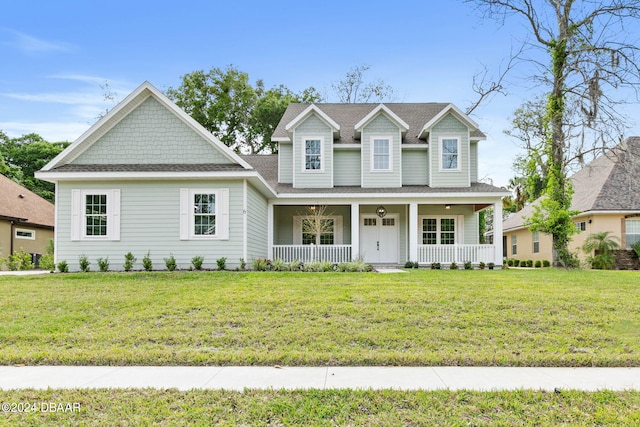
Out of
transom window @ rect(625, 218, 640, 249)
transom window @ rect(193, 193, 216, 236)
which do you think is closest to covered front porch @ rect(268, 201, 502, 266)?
transom window @ rect(193, 193, 216, 236)

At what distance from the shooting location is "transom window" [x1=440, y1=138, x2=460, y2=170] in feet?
60.0

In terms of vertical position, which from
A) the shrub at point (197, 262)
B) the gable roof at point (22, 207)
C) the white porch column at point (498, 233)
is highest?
the gable roof at point (22, 207)

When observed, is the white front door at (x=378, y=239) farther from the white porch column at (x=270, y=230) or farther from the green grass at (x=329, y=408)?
the green grass at (x=329, y=408)

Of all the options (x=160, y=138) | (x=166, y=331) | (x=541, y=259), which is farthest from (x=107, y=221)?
(x=541, y=259)

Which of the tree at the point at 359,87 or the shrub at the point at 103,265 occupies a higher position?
the tree at the point at 359,87

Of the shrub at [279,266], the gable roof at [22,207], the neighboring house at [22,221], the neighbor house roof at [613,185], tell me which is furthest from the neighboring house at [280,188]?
the gable roof at [22,207]

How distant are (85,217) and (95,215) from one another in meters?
0.34

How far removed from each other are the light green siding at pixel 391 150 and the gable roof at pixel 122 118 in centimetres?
585

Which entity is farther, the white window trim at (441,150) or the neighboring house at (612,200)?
the neighboring house at (612,200)

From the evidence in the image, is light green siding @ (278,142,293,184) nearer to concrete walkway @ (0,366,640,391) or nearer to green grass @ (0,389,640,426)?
concrete walkway @ (0,366,640,391)

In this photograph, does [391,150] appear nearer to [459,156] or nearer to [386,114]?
[386,114]

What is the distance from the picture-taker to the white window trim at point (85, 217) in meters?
14.4

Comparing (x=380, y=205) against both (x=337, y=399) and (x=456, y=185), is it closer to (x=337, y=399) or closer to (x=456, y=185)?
(x=456, y=185)

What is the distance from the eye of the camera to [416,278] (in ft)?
39.5
